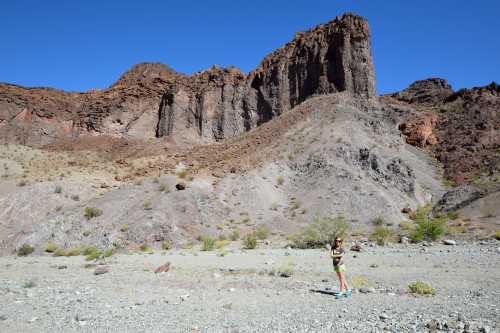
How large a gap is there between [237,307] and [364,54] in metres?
41.2

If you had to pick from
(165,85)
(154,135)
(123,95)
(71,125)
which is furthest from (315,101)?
(71,125)

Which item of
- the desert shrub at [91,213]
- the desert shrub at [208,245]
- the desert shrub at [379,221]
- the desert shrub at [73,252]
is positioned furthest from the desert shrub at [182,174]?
the desert shrub at [379,221]

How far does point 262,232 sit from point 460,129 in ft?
134

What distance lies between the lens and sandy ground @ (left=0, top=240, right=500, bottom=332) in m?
7.50

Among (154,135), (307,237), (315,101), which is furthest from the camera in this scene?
(154,135)

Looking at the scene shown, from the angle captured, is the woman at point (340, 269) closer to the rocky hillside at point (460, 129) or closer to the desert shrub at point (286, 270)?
the desert shrub at point (286, 270)

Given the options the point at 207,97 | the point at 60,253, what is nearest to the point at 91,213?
the point at 60,253

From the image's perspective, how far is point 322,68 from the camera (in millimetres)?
46969

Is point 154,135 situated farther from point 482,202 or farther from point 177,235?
point 482,202

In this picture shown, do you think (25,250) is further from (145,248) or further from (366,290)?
(366,290)

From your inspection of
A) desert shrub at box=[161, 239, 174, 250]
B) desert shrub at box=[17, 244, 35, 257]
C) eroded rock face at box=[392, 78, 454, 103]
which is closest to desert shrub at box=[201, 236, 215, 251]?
desert shrub at box=[161, 239, 174, 250]

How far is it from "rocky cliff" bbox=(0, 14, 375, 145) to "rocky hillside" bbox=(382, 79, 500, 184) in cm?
1211

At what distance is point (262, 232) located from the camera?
904 inches

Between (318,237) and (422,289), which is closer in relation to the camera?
(422,289)
